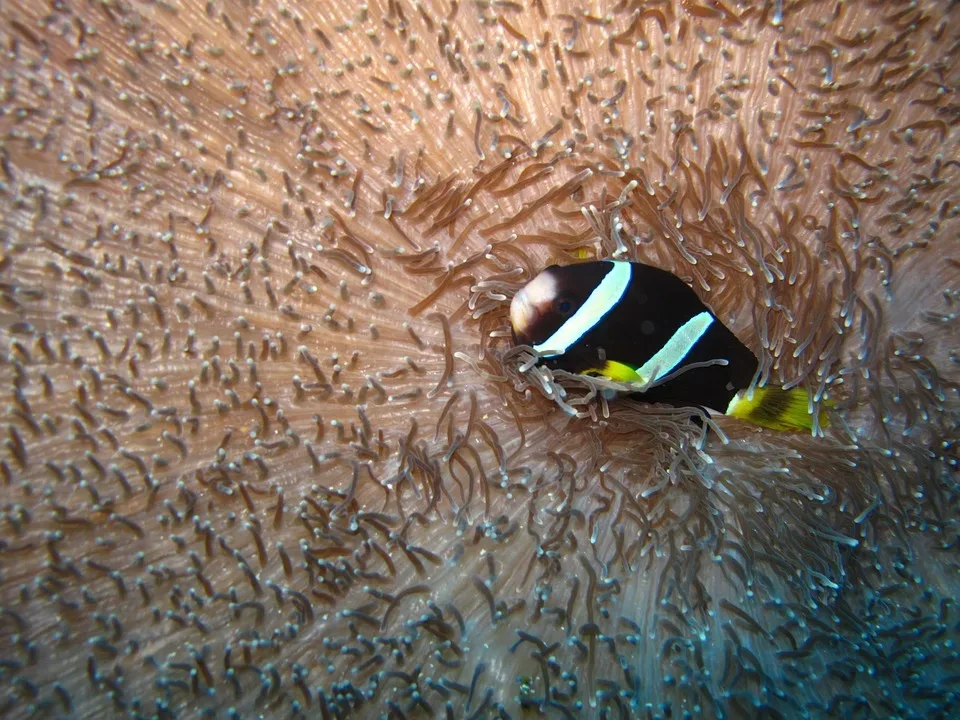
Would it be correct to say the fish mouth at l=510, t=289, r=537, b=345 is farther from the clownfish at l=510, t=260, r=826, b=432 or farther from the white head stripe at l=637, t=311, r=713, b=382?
the white head stripe at l=637, t=311, r=713, b=382

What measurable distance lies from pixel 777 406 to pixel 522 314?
28.2 inches

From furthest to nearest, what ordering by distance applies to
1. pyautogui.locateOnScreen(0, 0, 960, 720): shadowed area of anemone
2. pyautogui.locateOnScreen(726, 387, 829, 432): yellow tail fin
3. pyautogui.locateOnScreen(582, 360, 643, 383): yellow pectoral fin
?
pyautogui.locateOnScreen(726, 387, 829, 432): yellow tail fin
pyautogui.locateOnScreen(582, 360, 643, 383): yellow pectoral fin
pyautogui.locateOnScreen(0, 0, 960, 720): shadowed area of anemone

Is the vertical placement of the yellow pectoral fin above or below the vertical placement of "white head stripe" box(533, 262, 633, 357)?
below

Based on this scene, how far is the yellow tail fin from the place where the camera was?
1.52 m

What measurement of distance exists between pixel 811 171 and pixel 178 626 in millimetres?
1833

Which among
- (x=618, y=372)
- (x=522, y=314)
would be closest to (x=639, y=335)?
(x=618, y=372)

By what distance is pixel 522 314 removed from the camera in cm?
134

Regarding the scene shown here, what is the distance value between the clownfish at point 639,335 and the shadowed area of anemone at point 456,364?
7 cm

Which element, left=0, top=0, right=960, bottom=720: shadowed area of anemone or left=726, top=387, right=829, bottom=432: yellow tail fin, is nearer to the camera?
left=0, top=0, right=960, bottom=720: shadowed area of anemone

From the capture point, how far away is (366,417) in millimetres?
1327

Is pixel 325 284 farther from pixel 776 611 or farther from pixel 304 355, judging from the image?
pixel 776 611

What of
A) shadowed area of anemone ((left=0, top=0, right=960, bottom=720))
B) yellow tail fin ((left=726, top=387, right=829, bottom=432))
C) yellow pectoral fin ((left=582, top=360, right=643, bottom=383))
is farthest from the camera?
yellow tail fin ((left=726, top=387, right=829, bottom=432))

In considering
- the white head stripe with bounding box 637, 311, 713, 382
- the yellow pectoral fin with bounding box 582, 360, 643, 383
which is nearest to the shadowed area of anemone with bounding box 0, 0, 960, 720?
the yellow pectoral fin with bounding box 582, 360, 643, 383

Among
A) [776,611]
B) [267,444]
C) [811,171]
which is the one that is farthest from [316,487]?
[811,171]
